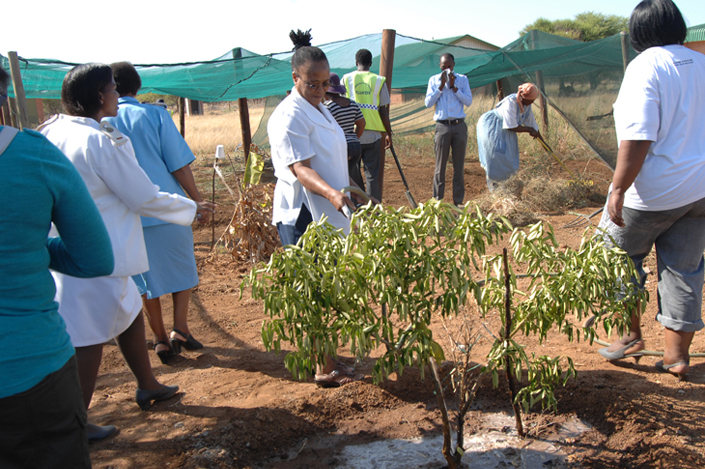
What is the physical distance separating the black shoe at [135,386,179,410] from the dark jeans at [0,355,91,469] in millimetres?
1304

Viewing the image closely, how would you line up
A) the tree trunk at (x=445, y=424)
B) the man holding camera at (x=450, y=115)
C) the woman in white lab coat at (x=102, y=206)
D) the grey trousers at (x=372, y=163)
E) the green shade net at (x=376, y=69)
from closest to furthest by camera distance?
the tree trunk at (x=445, y=424), the woman in white lab coat at (x=102, y=206), the grey trousers at (x=372, y=163), the green shade net at (x=376, y=69), the man holding camera at (x=450, y=115)

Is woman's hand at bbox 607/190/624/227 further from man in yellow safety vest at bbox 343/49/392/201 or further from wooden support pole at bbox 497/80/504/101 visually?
wooden support pole at bbox 497/80/504/101

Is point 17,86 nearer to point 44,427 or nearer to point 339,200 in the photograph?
point 339,200

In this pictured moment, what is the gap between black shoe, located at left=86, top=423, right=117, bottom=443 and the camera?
2.54 metres

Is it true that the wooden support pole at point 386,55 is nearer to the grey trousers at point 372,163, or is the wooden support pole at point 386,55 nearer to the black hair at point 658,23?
the grey trousers at point 372,163

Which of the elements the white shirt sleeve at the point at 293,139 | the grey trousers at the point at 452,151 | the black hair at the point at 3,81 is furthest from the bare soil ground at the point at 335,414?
the grey trousers at the point at 452,151

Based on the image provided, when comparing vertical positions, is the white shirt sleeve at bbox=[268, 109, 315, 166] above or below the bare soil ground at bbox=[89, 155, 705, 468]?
above

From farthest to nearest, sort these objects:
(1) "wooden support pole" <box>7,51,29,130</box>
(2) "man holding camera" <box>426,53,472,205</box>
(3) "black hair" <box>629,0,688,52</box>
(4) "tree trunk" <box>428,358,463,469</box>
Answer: (2) "man holding camera" <box>426,53,472,205</box> → (1) "wooden support pole" <box>7,51,29,130</box> → (3) "black hair" <box>629,0,688,52</box> → (4) "tree trunk" <box>428,358,463,469</box>

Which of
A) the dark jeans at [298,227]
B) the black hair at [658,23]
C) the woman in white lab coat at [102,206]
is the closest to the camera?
the woman in white lab coat at [102,206]

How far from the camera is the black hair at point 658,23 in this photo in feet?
8.28

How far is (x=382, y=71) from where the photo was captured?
6.35 meters

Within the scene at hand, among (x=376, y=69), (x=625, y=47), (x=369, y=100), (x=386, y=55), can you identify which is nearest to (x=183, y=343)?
(x=369, y=100)

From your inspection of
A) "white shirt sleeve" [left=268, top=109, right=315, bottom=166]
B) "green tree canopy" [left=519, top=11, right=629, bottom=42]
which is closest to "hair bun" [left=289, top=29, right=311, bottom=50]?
"white shirt sleeve" [left=268, top=109, right=315, bottom=166]

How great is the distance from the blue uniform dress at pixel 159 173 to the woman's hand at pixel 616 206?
249cm
